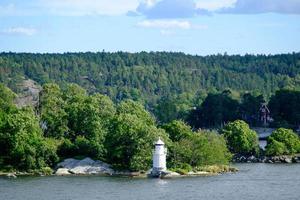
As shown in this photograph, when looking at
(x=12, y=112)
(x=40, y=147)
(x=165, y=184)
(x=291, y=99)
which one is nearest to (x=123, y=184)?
(x=165, y=184)

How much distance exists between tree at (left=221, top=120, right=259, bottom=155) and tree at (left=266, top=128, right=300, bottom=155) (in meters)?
2.15

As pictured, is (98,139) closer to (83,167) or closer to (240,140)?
(83,167)

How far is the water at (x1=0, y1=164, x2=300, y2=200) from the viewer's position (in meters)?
65.9

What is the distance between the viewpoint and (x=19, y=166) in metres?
87.1

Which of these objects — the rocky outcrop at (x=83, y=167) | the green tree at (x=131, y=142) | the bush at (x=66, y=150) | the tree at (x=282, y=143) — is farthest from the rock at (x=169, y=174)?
the tree at (x=282, y=143)

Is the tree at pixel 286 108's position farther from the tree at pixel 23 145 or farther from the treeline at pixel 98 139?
the tree at pixel 23 145

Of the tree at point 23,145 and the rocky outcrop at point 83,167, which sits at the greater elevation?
the tree at point 23,145

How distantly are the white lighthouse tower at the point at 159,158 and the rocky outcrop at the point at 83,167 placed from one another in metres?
6.83

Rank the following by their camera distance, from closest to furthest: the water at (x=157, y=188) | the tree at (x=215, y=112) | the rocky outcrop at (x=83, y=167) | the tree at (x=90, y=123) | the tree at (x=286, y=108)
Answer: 1. the water at (x=157, y=188)
2. the rocky outcrop at (x=83, y=167)
3. the tree at (x=90, y=123)
4. the tree at (x=286, y=108)
5. the tree at (x=215, y=112)

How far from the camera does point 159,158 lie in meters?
79.8

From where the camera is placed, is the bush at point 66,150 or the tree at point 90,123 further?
the bush at point 66,150

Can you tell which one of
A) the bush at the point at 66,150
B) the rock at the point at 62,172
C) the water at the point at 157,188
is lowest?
the rock at the point at 62,172

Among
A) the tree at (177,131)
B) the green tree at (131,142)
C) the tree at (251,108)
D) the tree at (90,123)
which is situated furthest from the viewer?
the tree at (251,108)

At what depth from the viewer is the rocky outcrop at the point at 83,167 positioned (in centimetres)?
8562
